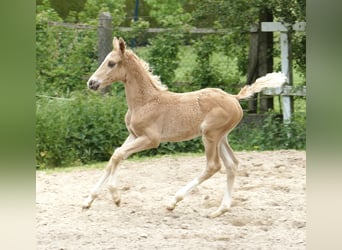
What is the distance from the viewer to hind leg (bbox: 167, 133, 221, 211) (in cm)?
439

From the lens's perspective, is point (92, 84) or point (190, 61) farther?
point (190, 61)

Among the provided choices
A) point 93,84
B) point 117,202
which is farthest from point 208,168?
point 93,84

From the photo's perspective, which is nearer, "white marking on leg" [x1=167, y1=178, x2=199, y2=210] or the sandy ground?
the sandy ground

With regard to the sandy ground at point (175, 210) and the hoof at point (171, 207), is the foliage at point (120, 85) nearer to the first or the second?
the sandy ground at point (175, 210)

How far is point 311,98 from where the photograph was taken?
2.98 feet

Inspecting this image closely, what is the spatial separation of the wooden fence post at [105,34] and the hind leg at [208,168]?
3.60 meters

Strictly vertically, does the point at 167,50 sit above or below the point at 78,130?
above

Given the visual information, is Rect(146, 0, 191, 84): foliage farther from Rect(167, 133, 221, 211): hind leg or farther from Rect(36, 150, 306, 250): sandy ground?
Rect(167, 133, 221, 211): hind leg

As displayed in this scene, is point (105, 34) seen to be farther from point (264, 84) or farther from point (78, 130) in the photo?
point (264, 84)

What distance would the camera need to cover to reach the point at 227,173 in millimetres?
4570

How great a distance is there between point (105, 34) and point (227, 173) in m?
3.82

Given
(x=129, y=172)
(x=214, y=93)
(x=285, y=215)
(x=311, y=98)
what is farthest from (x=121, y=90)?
(x=311, y=98)

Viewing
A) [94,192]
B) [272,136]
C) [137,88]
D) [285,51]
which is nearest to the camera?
[94,192]

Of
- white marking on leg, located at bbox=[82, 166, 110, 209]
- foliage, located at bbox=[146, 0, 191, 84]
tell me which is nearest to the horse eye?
white marking on leg, located at bbox=[82, 166, 110, 209]
